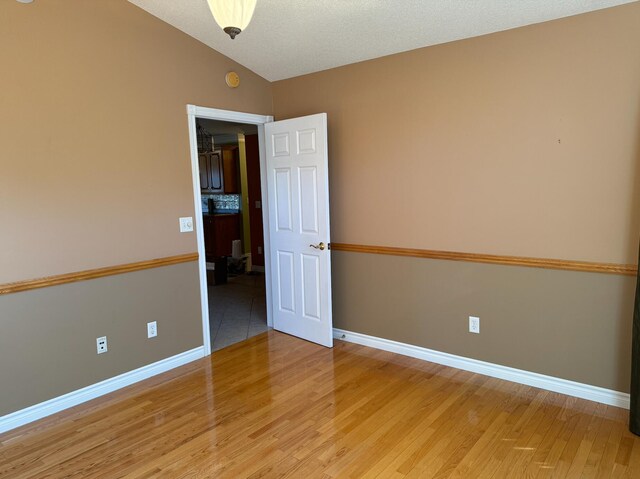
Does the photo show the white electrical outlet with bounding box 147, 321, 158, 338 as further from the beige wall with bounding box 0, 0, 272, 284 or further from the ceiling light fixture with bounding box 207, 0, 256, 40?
the ceiling light fixture with bounding box 207, 0, 256, 40

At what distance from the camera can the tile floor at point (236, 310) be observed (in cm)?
427

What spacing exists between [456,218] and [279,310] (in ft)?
6.53

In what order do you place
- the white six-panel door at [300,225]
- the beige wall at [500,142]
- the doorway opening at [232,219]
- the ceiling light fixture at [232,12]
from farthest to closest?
the doorway opening at [232,219] → the white six-panel door at [300,225] → the beige wall at [500,142] → the ceiling light fixture at [232,12]

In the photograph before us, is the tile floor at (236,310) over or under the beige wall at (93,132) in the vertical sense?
under

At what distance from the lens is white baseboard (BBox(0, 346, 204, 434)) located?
2.71 meters

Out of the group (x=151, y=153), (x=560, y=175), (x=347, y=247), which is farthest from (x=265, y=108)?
(x=560, y=175)

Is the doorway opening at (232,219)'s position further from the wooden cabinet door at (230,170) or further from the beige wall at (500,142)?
the beige wall at (500,142)

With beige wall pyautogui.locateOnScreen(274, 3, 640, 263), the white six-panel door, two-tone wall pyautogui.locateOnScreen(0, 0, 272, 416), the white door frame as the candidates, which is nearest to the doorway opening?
the white six-panel door

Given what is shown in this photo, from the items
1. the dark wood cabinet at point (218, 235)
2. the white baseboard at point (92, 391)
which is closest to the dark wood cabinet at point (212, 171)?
the dark wood cabinet at point (218, 235)

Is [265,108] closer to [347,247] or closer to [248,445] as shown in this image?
[347,247]

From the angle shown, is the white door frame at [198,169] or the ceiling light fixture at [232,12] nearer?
the ceiling light fixture at [232,12]

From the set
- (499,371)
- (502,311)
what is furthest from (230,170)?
(499,371)

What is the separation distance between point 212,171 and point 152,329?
4.84 meters

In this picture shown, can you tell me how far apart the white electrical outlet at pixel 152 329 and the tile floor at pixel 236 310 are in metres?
0.67
